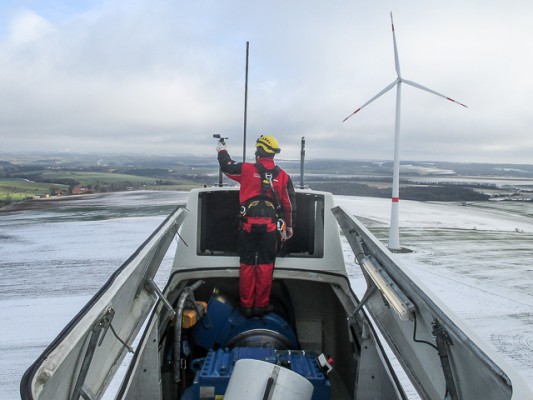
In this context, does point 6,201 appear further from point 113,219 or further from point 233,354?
point 233,354

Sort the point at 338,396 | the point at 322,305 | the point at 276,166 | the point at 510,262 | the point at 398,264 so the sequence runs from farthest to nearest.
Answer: the point at 510,262, the point at 322,305, the point at 276,166, the point at 338,396, the point at 398,264

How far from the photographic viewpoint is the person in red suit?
3.63 m

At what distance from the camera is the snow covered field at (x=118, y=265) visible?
18.5 feet

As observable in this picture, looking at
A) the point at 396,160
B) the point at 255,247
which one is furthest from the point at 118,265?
the point at 396,160

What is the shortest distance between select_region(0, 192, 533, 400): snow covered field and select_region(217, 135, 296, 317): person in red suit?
2.64ft

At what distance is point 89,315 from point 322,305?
283 cm

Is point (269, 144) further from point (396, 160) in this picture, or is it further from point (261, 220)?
point (396, 160)

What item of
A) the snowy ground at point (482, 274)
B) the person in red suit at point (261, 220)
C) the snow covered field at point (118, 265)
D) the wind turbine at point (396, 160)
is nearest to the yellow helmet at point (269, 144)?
the person in red suit at point (261, 220)

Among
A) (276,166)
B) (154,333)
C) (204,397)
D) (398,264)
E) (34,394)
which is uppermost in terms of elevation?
(276,166)

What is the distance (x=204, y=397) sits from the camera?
2.59 metres

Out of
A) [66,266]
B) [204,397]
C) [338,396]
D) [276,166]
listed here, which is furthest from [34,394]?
[66,266]

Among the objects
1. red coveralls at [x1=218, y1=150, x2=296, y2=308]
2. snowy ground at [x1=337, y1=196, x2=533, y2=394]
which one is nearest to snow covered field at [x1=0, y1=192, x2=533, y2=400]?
snowy ground at [x1=337, y1=196, x2=533, y2=394]

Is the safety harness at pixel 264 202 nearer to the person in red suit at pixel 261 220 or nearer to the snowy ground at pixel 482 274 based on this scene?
the person in red suit at pixel 261 220

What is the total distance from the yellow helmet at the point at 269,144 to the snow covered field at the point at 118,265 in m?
0.94
